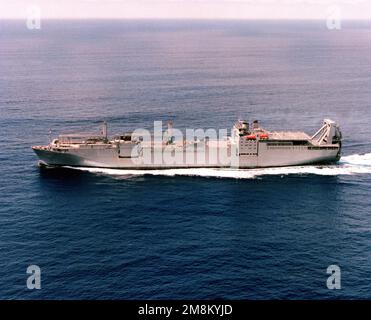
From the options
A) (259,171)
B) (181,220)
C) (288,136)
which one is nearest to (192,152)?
(259,171)

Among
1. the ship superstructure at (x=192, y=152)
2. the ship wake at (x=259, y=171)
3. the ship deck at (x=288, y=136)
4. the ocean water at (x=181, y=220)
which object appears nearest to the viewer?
the ocean water at (x=181, y=220)

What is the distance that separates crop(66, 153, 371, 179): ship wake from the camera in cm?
8419

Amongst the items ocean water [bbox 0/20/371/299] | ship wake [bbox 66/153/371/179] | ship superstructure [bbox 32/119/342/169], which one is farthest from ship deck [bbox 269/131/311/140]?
ocean water [bbox 0/20/371/299]

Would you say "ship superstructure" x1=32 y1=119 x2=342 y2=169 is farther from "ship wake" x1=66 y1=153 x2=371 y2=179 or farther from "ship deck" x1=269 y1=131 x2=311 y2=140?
A: "ship wake" x1=66 y1=153 x2=371 y2=179

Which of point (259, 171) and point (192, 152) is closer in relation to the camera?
point (259, 171)

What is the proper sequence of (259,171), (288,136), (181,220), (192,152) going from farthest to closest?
(288,136), (192,152), (259,171), (181,220)

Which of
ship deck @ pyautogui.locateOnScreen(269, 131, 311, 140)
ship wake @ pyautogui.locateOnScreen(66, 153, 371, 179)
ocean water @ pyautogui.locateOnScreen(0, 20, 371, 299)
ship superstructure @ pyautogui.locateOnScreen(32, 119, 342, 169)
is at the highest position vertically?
ship deck @ pyautogui.locateOnScreen(269, 131, 311, 140)

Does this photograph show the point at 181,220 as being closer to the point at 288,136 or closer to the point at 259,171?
the point at 259,171

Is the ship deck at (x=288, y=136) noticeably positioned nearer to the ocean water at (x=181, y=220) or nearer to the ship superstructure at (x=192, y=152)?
the ship superstructure at (x=192, y=152)

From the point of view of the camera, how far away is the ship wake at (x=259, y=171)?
84.2 meters

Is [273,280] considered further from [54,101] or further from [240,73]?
[240,73]

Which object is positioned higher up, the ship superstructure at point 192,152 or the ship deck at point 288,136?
the ship deck at point 288,136

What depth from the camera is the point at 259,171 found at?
8719 cm

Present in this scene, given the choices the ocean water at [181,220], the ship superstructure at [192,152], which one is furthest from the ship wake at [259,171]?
the ship superstructure at [192,152]
